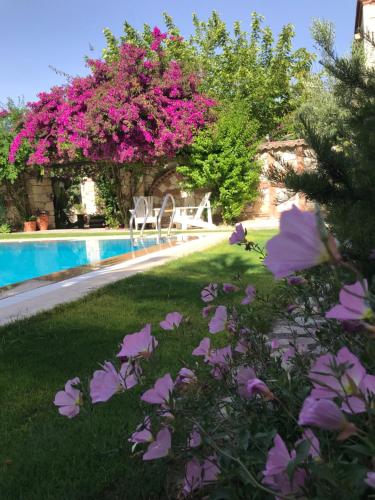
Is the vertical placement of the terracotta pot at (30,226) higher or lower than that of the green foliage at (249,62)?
lower

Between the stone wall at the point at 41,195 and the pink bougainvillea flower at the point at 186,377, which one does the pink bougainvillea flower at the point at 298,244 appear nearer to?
the pink bougainvillea flower at the point at 186,377

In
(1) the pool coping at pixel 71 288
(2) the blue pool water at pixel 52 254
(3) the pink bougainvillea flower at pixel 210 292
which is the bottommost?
(2) the blue pool water at pixel 52 254

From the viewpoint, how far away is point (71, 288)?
4.66m

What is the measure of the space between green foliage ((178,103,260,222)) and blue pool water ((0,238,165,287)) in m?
3.24

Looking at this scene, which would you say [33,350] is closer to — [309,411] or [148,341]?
[148,341]

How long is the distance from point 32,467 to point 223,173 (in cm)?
1171

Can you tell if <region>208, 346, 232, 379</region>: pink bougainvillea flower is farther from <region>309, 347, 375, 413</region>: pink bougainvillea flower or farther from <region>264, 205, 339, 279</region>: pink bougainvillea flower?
<region>264, 205, 339, 279</region>: pink bougainvillea flower

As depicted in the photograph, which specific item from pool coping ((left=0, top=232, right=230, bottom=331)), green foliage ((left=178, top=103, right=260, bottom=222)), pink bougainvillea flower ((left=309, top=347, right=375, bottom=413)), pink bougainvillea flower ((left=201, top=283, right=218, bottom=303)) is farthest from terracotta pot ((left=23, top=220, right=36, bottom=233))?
pink bougainvillea flower ((left=309, top=347, right=375, bottom=413))

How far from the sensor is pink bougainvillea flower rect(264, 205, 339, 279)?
440mm

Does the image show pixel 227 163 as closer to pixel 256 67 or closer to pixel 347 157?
pixel 256 67

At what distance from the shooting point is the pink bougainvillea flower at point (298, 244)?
440 mm

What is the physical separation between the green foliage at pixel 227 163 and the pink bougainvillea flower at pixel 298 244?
40.3 ft

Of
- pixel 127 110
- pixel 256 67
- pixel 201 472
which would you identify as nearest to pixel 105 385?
pixel 201 472

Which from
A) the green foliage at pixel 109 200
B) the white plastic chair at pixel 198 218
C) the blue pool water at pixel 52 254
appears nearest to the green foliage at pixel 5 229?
the green foliage at pixel 109 200
